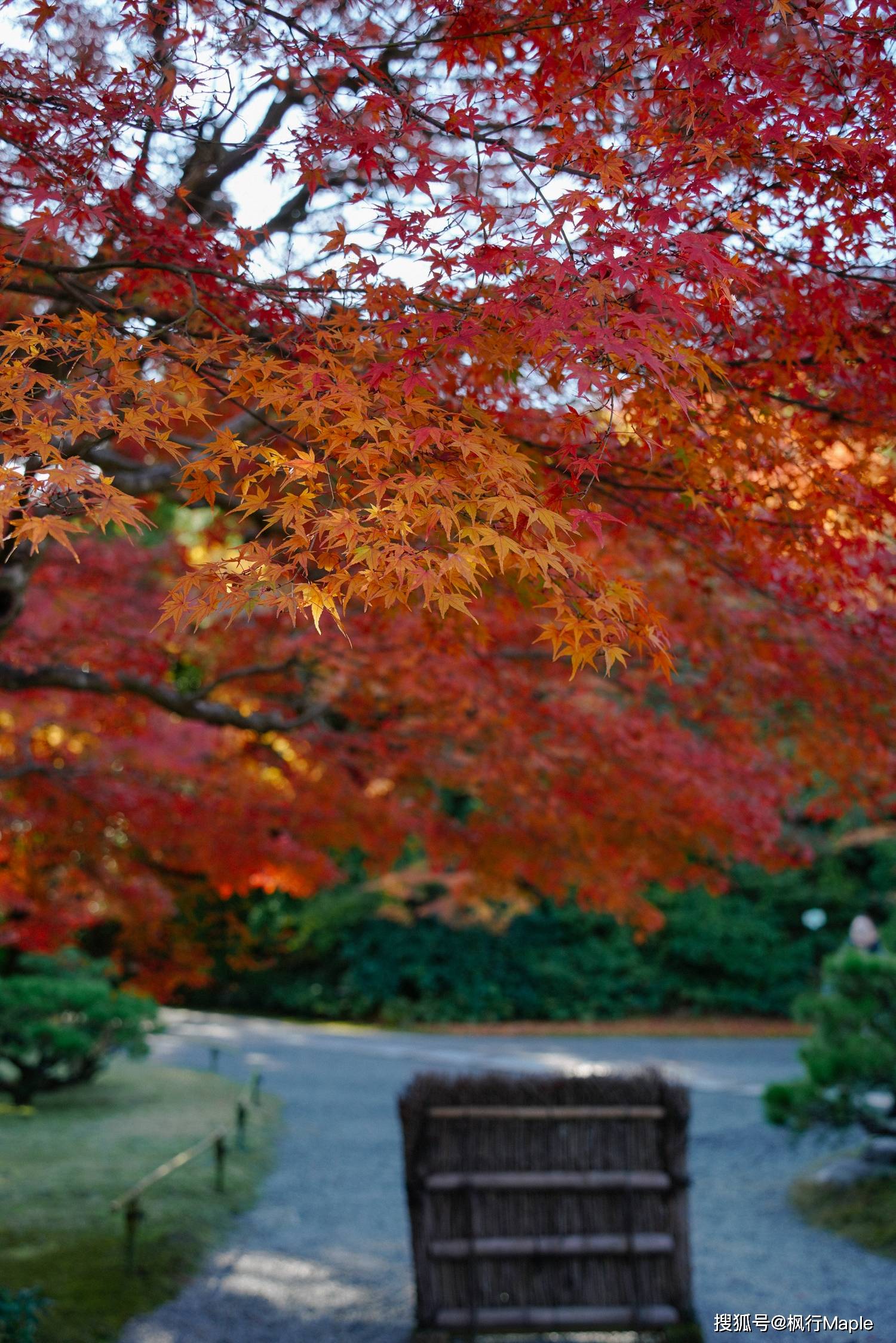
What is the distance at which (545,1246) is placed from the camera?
446 centimetres

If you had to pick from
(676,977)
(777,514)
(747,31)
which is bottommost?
(676,977)

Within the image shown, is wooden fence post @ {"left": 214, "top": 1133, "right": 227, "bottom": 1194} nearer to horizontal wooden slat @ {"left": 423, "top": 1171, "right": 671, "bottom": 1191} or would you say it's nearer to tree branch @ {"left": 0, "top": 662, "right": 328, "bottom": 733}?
horizontal wooden slat @ {"left": 423, "top": 1171, "right": 671, "bottom": 1191}

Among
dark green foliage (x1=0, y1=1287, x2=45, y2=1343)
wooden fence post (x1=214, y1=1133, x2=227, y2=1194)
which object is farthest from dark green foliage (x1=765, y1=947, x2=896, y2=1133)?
dark green foliage (x1=0, y1=1287, x2=45, y2=1343)

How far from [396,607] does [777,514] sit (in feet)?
4.66

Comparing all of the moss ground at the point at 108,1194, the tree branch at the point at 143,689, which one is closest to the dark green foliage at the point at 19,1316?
the moss ground at the point at 108,1194

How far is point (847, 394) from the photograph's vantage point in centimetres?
365

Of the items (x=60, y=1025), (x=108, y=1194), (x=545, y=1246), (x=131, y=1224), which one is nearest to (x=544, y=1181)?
(x=545, y=1246)

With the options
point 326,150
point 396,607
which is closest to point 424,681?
point 396,607

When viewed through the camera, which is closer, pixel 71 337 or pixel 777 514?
pixel 71 337

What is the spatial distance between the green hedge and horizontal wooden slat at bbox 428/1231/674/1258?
42.6 feet

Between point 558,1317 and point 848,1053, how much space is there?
3.21 meters

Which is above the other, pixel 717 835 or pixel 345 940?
pixel 717 835

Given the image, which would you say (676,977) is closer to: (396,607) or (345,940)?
(345,940)

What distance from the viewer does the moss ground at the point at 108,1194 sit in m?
5.17
